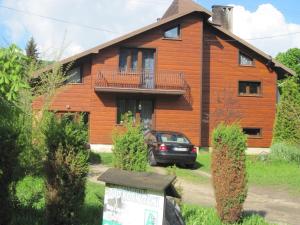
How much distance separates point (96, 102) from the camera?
2986 cm

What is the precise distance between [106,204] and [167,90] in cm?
2359

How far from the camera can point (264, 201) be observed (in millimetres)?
14633

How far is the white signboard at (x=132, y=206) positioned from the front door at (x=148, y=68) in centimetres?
2369

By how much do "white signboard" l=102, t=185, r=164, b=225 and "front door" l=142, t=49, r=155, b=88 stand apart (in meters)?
23.7

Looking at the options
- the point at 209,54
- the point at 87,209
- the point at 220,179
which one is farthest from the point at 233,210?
the point at 209,54

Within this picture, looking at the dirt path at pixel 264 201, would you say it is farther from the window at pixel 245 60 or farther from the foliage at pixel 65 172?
the window at pixel 245 60

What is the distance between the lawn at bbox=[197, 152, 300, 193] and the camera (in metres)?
18.6

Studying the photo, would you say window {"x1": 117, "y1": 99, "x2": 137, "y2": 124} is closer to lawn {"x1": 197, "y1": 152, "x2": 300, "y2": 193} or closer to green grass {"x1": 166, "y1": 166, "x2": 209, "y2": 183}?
lawn {"x1": 197, "y1": 152, "x2": 300, "y2": 193}

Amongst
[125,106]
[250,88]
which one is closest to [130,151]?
[125,106]

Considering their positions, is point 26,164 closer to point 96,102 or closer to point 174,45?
point 96,102

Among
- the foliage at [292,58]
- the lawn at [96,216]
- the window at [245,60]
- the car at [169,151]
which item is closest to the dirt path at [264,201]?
the lawn at [96,216]

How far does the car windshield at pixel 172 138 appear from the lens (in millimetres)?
22425

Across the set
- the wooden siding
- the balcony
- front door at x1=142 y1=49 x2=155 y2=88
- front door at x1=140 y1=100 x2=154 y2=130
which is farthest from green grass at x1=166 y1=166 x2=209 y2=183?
the wooden siding

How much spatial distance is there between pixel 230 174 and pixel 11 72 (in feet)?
18.5
